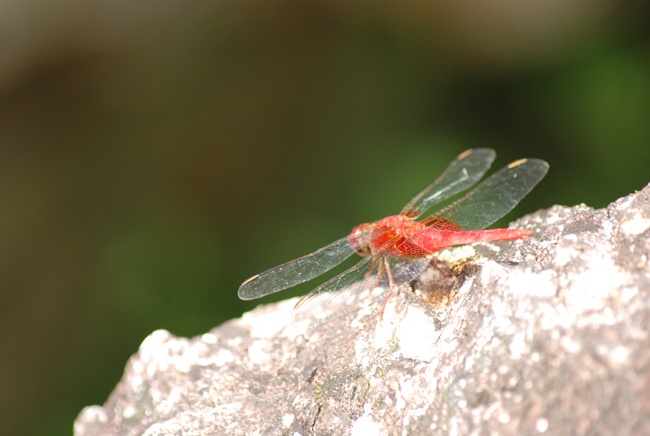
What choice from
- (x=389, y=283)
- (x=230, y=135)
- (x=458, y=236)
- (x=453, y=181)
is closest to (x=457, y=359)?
(x=389, y=283)

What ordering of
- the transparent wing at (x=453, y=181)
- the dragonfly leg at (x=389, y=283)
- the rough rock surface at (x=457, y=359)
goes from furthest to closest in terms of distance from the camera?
the transparent wing at (x=453, y=181)
the dragonfly leg at (x=389, y=283)
the rough rock surface at (x=457, y=359)

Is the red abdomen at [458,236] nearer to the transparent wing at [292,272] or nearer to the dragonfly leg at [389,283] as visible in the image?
the dragonfly leg at [389,283]

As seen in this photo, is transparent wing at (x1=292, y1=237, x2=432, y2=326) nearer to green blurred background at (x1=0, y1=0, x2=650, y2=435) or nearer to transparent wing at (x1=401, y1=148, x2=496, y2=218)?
transparent wing at (x1=401, y1=148, x2=496, y2=218)

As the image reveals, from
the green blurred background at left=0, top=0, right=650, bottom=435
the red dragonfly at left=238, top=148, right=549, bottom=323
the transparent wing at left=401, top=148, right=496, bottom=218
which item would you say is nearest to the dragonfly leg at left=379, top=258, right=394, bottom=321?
the red dragonfly at left=238, top=148, right=549, bottom=323

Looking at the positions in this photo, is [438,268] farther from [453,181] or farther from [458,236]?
[453,181]

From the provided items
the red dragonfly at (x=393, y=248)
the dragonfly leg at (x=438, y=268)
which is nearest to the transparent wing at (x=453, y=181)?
the red dragonfly at (x=393, y=248)

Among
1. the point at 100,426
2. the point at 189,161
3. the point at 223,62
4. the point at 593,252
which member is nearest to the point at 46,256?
the point at 189,161
